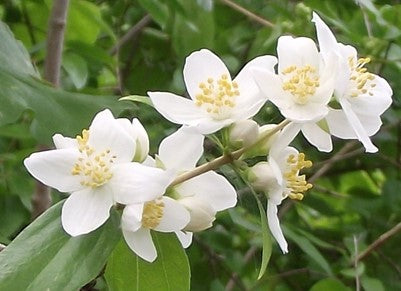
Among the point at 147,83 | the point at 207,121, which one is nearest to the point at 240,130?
the point at 207,121

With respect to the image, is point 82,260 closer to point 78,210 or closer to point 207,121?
point 78,210

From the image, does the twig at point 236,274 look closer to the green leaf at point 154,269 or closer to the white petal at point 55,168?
the green leaf at point 154,269

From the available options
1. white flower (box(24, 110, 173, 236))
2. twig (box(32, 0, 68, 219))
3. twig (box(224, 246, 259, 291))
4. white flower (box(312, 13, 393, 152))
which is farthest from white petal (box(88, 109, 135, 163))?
twig (box(224, 246, 259, 291))

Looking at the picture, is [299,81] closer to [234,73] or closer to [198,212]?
[198,212]

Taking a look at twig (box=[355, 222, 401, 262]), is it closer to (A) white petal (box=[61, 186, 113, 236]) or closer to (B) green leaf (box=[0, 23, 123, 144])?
(B) green leaf (box=[0, 23, 123, 144])

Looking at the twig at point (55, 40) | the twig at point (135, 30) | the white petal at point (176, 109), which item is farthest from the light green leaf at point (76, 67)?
the white petal at point (176, 109)

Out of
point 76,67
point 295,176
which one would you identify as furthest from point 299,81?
point 76,67

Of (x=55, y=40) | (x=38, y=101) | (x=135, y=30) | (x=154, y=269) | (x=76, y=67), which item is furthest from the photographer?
(x=135, y=30)
